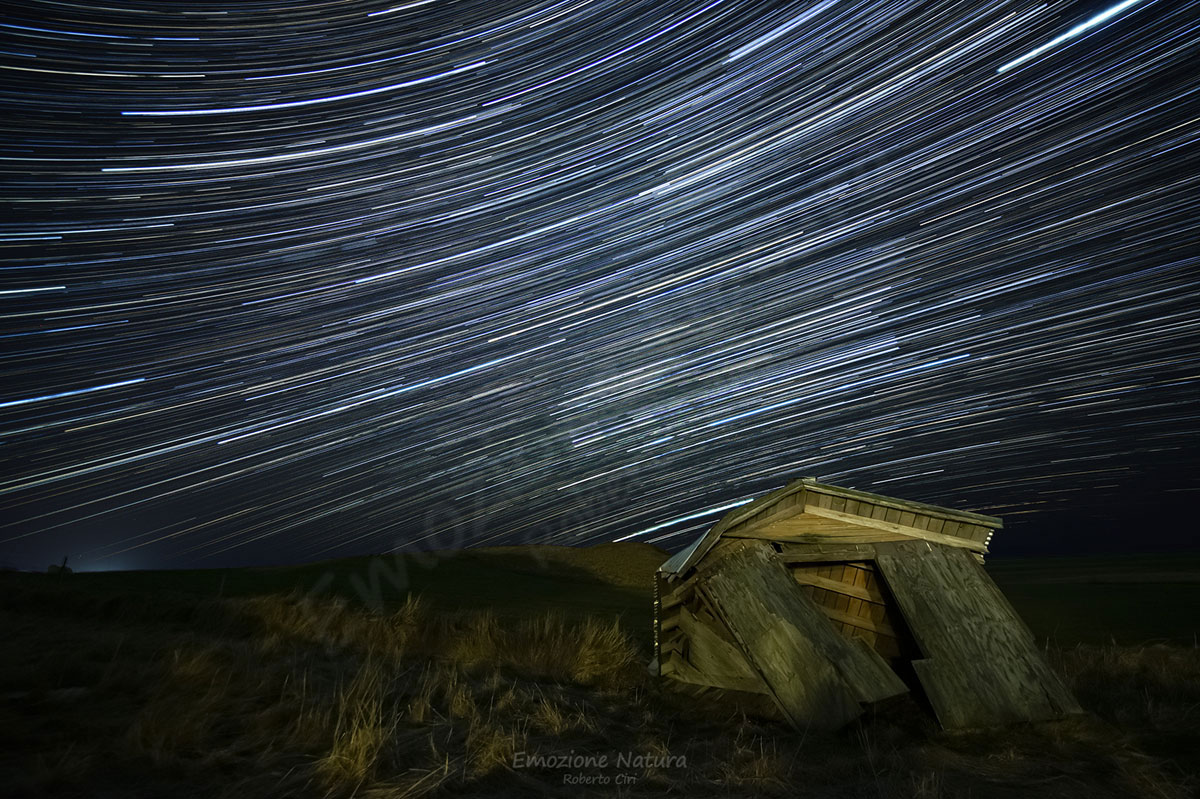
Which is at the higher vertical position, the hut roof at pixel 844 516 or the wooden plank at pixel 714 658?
the hut roof at pixel 844 516

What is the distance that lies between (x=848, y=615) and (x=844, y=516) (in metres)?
2.46

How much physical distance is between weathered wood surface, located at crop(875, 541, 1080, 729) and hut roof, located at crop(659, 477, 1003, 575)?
231 mm

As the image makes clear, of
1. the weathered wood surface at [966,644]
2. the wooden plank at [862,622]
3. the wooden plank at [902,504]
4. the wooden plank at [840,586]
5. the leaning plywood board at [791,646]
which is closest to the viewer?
the leaning plywood board at [791,646]

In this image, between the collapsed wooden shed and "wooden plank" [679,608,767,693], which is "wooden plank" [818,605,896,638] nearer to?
the collapsed wooden shed

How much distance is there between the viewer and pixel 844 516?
368 inches

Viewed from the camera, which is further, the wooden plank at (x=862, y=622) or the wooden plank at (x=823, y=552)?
the wooden plank at (x=862, y=622)

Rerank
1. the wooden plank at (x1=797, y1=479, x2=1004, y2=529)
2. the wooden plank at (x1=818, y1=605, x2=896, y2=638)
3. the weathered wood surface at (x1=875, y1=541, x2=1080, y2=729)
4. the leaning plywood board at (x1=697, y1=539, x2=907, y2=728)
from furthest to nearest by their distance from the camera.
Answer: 1. the wooden plank at (x1=818, y1=605, x2=896, y2=638)
2. the wooden plank at (x1=797, y1=479, x2=1004, y2=529)
3. the weathered wood surface at (x1=875, y1=541, x2=1080, y2=729)
4. the leaning plywood board at (x1=697, y1=539, x2=907, y2=728)

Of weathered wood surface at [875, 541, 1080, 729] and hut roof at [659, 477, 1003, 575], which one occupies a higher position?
hut roof at [659, 477, 1003, 575]

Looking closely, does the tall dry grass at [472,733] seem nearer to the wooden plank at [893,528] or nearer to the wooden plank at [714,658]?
the wooden plank at [714,658]

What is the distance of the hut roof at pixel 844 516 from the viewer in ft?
30.5

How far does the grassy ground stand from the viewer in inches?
185

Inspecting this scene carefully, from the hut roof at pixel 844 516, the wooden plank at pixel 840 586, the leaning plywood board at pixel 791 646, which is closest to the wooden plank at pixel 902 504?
the hut roof at pixel 844 516

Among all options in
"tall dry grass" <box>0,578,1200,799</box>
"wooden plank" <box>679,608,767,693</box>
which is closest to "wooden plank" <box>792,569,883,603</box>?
"wooden plank" <box>679,608,767,693</box>

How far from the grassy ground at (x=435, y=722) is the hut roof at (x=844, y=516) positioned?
7.46 ft
